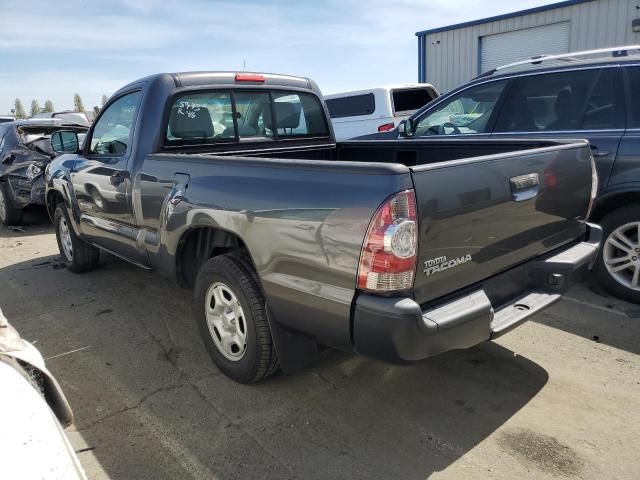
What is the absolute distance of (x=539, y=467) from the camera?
242 cm

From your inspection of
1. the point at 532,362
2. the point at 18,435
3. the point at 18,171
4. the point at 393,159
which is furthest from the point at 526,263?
the point at 18,171

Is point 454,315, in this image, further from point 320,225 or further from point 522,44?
point 522,44

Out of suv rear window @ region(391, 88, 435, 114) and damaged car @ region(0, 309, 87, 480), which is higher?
suv rear window @ region(391, 88, 435, 114)

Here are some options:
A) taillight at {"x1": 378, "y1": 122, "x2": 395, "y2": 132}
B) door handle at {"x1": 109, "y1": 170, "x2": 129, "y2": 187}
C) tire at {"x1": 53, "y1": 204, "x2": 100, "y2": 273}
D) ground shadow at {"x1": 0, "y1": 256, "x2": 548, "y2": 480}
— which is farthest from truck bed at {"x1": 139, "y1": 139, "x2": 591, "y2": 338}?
taillight at {"x1": 378, "y1": 122, "x2": 395, "y2": 132}

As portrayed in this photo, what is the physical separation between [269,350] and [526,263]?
5.02ft

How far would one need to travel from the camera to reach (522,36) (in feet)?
48.6

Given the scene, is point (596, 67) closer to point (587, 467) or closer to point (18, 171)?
point (587, 467)

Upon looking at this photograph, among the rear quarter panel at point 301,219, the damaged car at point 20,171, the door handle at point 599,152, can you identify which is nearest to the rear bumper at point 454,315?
the rear quarter panel at point 301,219

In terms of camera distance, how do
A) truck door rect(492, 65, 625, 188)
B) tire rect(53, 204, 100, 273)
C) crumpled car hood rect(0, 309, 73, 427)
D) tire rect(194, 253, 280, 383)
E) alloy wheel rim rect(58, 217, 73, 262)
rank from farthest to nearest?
alloy wheel rim rect(58, 217, 73, 262) → tire rect(53, 204, 100, 273) → truck door rect(492, 65, 625, 188) → tire rect(194, 253, 280, 383) → crumpled car hood rect(0, 309, 73, 427)

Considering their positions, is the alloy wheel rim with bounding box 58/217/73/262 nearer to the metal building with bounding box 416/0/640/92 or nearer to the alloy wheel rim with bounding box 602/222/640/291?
the alloy wheel rim with bounding box 602/222/640/291

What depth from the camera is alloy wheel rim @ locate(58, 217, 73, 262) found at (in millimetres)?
5504

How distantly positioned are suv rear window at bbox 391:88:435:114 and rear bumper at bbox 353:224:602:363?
8.28 m

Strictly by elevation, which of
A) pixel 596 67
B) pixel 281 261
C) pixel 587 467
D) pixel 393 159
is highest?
pixel 596 67

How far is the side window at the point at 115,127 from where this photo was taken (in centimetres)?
412
